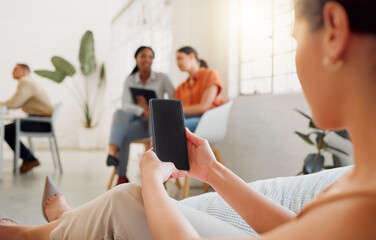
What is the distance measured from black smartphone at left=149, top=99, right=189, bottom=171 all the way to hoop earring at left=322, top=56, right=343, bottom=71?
0.44 meters

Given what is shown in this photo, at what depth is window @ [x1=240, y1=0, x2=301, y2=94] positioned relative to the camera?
2.60m

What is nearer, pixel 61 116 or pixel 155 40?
pixel 155 40

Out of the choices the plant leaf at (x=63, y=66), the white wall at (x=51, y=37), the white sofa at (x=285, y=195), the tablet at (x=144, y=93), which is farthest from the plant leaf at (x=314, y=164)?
the white wall at (x=51, y=37)

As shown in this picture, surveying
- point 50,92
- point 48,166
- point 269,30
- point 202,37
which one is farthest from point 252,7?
point 50,92

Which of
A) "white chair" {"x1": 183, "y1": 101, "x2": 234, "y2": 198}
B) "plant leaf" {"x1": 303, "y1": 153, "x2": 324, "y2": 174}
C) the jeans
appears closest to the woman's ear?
"plant leaf" {"x1": 303, "y1": 153, "x2": 324, "y2": 174}

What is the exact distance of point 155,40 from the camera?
487 cm

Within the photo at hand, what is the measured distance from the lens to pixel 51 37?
273 inches

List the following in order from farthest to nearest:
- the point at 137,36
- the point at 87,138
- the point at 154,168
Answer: the point at 87,138
the point at 137,36
the point at 154,168

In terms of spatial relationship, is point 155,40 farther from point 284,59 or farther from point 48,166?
point 284,59

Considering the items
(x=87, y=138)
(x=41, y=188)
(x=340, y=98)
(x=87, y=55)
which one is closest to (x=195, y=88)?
(x=41, y=188)

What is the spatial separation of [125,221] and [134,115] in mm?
2276

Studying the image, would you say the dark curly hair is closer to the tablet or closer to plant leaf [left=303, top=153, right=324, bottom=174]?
plant leaf [left=303, top=153, right=324, bottom=174]

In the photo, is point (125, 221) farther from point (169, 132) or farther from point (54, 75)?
point (54, 75)

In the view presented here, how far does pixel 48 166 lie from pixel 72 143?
288 cm
